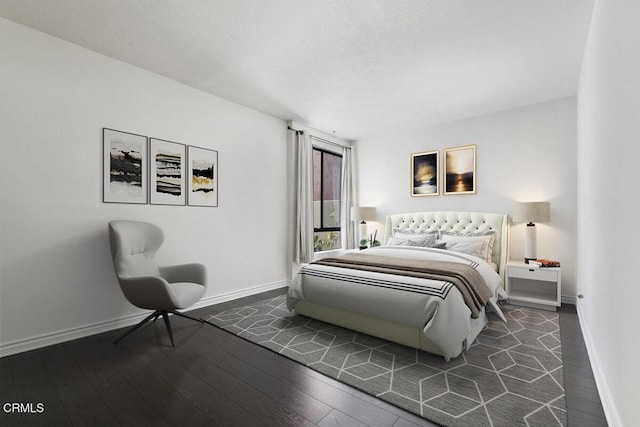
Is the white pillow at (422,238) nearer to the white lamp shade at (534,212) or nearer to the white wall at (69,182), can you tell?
the white lamp shade at (534,212)

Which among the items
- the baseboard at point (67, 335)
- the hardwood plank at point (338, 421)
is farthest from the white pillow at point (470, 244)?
the baseboard at point (67, 335)

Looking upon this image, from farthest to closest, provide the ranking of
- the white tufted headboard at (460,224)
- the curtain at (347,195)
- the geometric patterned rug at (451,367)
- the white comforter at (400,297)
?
the curtain at (347,195) < the white tufted headboard at (460,224) < the white comforter at (400,297) < the geometric patterned rug at (451,367)

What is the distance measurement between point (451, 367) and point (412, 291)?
61 centimetres

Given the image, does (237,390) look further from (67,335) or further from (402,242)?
(402,242)

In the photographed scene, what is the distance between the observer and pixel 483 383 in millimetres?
1999

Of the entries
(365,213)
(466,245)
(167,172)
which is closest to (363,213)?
(365,213)

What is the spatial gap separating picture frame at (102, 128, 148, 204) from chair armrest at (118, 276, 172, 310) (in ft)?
3.14

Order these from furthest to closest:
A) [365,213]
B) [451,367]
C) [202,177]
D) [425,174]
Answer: [365,213], [425,174], [202,177], [451,367]

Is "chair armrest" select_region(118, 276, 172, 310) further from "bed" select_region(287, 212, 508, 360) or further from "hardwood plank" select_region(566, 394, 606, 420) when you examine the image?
"hardwood plank" select_region(566, 394, 606, 420)

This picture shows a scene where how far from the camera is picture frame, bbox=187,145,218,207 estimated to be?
3.69 m

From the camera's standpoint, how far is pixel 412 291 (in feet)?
8.18

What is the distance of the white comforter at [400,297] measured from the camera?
7.49 feet

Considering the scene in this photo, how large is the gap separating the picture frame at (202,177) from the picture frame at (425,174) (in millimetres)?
3389

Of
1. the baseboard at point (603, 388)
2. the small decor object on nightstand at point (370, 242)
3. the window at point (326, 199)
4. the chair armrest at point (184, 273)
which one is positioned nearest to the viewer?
the baseboard at point (603, 388)
